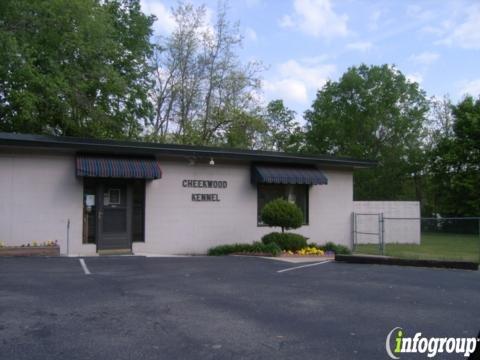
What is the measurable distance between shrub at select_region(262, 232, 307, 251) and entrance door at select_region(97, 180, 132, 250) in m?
4.38

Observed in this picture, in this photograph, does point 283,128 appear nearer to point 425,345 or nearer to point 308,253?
point 308,253

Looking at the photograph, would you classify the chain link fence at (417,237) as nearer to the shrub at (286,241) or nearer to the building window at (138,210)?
the shrub at (286,241)

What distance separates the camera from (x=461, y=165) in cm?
3450

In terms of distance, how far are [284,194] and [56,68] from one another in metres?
12.2

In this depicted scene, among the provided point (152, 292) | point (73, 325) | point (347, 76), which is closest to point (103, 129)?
point (152, 292)

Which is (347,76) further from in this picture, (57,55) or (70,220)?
(70,220)

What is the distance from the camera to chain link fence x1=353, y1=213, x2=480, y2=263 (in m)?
18.2

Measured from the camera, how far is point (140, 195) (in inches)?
635

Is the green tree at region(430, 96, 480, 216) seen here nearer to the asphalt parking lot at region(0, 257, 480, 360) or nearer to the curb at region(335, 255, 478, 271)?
the curb at region(335, 255, 478, 271)

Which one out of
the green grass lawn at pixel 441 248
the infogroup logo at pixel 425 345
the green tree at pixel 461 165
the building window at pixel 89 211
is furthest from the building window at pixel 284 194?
the green tree at pixel 461 165

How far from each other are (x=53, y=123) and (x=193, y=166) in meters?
12.3

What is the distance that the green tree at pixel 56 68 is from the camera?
2191cm

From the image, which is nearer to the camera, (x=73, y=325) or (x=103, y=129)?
(x=73, y=325)

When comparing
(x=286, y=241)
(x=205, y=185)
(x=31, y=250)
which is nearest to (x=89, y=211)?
(x=31, y=250)
